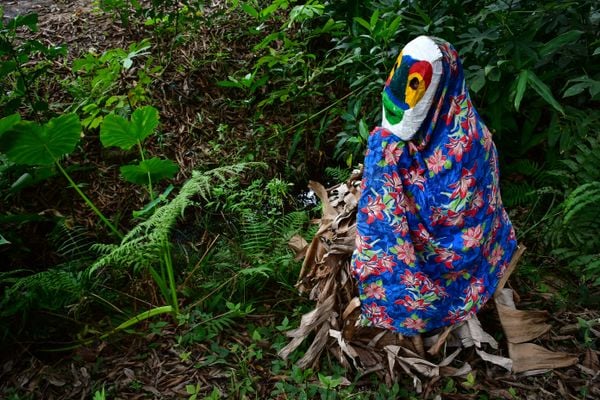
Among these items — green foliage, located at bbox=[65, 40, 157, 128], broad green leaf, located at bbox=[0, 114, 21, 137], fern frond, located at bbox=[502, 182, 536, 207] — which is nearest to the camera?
broad green leaf, located at bbox=[0, 114, 21, 137]

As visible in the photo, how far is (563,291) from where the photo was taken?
96.4 inches

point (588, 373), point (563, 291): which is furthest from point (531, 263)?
point (588, 373)

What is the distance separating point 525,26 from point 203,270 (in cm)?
214

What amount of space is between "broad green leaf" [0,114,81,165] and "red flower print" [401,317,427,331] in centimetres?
178

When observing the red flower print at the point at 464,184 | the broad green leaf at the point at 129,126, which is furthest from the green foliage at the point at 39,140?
the red flower print at the point at 464,184

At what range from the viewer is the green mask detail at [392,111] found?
71.2 inches

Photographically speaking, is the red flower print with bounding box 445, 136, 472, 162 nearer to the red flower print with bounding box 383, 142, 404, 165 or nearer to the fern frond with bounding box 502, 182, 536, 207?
the red flower print with bounding box 383, 142, 404, 165

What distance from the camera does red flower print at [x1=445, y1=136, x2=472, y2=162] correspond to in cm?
180

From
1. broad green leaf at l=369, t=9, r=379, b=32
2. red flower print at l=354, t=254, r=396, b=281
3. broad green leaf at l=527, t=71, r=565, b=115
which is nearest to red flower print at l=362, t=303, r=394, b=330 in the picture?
red flower print at l=354, t=254, r=396, b=281

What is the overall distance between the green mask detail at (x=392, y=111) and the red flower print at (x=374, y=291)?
0.70 metres

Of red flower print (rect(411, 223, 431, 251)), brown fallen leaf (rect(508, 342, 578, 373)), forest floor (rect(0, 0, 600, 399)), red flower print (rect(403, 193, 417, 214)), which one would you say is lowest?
forest floor (rect(0, 0, 600, 399))

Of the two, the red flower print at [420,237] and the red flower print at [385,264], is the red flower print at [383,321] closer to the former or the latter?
the red flower print at [385,264]

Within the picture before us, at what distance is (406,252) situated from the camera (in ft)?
6.41

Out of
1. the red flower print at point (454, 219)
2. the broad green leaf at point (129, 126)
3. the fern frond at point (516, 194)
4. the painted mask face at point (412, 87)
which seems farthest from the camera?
the fern frond at point (516, 194)
